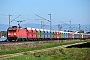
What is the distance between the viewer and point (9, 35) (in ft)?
175

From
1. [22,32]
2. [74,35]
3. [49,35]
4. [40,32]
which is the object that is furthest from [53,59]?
[74,35]

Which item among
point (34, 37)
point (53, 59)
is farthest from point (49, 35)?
point (53, 59)

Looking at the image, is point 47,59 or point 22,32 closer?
point 47,59

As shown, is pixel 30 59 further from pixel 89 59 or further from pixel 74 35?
pixel 74 35

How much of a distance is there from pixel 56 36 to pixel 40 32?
15489 millimetres

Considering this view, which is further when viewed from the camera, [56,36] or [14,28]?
[56,36]

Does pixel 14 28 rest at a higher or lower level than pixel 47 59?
higher

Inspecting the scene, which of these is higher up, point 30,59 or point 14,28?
point 14,28

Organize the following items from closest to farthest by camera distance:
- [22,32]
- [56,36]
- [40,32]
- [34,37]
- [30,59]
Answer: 1. [30,59]
2. [22,32]
3. [34,37]
4. [40,32]
5. [56,36]

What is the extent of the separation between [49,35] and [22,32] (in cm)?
2182

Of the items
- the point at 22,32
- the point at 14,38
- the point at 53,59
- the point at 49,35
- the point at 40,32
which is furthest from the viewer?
the point at 49,35

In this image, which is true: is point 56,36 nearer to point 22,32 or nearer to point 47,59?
point 22,32

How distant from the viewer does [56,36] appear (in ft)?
277

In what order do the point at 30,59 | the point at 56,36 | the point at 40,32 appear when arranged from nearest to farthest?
the point at 30,59 < the point at 40,32 < the point at 56,36
